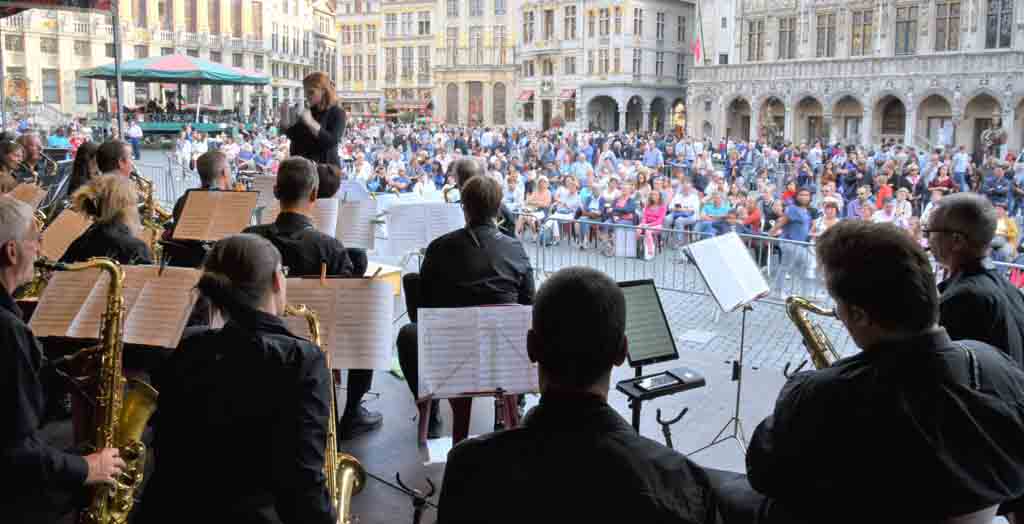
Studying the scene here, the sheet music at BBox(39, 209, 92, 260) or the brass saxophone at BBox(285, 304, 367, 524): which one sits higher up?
the sheet music at BBox(39, 209, 92, 260)

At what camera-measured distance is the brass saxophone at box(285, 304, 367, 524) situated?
3.13 meters

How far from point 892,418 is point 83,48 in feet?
182

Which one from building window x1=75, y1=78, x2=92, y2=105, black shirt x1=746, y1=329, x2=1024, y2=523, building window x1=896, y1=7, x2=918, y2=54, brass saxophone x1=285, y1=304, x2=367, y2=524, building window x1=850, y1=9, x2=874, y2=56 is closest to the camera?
black shirt x1=746, y1=329, x2=1024, y2=523

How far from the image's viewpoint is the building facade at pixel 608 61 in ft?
173

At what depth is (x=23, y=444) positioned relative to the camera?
2.48m

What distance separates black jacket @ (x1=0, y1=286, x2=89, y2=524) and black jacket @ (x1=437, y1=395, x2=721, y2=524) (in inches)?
55.1

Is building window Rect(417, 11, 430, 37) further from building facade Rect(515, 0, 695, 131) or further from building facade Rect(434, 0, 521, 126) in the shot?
building facade Rect(515, 0, 695, 131)

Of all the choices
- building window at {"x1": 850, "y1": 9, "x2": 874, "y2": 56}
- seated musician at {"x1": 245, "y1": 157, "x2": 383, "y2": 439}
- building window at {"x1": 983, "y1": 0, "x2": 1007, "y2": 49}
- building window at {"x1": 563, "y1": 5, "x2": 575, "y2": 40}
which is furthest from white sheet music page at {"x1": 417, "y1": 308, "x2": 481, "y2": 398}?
building window at {"x1": 563, "y1": 5, "x2": 575, "y2": 40}

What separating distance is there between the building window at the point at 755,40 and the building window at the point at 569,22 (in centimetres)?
1275

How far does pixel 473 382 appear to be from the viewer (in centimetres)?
350

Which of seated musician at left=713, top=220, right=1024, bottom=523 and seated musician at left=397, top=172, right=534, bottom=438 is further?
seated musician at left=397, top=172, right=534, bottom=438

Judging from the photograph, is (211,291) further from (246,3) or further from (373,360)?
(246,3)

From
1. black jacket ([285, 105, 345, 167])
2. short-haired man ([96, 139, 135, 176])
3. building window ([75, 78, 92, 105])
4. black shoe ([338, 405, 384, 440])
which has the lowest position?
black shoe ([338, 405, 384, 440])

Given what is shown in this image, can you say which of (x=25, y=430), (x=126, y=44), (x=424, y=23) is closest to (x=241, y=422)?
(x=25, y=430)
